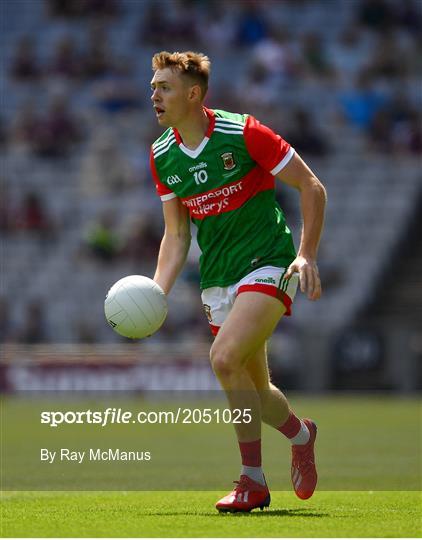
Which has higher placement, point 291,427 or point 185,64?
point 185,64

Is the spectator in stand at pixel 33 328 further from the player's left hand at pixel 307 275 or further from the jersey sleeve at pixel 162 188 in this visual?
the player's left hand at pixel 307 275

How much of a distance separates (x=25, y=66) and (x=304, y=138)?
21.0 ft

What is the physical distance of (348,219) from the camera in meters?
25.7

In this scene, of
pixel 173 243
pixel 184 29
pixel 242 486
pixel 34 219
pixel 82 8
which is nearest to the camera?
pixel 242 486

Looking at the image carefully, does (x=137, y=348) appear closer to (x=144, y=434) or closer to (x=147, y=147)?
(x=147, y=147)

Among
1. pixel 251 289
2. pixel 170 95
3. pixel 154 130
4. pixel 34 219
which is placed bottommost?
pixel 34 219

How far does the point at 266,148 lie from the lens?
8289 mm

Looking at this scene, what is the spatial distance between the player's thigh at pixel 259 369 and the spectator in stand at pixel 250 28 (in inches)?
817

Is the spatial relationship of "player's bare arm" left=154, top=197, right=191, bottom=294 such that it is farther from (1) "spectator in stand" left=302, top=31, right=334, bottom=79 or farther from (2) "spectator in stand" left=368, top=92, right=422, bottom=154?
(1) "spectator in stand" left=302, top=31, right=334, bottom=79

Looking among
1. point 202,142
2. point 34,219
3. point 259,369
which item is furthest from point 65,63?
point 259,369

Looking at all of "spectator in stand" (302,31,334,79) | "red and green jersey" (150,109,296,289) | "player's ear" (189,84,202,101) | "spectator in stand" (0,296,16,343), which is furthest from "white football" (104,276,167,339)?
"spectator in stand" (302,31,334,79)

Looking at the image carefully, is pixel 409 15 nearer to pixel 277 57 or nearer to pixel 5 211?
pixel 277 57

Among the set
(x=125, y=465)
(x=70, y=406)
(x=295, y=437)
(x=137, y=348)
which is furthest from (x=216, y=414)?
(x=295, y=437)

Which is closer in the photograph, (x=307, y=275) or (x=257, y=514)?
(x=307, y=275)
